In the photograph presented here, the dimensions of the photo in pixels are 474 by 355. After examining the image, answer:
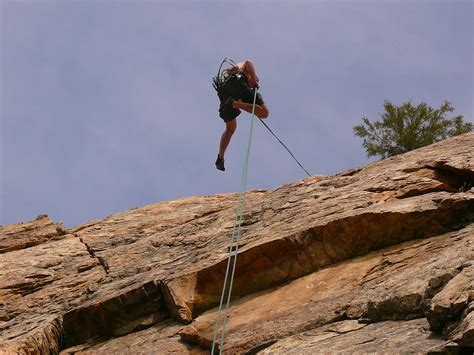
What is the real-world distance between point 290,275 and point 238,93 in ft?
20.8

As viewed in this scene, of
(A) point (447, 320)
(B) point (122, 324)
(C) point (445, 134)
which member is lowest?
(A) point (447, 320)

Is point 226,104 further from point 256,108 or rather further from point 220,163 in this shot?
point 220,163

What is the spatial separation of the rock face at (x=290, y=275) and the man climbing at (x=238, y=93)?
2528 mm

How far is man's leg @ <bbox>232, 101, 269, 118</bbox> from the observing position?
16.2 m

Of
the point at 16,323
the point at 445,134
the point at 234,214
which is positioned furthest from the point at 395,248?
the point at 445,134

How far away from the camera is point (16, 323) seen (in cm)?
1253

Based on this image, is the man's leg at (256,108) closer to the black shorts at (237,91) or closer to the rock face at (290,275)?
the black shorts at (237,91)

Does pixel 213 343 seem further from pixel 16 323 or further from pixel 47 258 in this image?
pixel 47 258

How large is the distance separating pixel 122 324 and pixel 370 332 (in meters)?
5.03

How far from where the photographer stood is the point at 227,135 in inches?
673

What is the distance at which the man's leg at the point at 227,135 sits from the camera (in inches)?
666

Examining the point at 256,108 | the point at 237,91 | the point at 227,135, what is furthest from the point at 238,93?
the point at 227,135

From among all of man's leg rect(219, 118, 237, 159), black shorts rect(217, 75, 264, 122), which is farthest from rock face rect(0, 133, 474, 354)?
black shorts rect(217, 75, 264, 122)

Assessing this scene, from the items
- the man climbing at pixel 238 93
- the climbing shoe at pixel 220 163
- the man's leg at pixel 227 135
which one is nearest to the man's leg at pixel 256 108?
the man climbing at pixel 238 93
